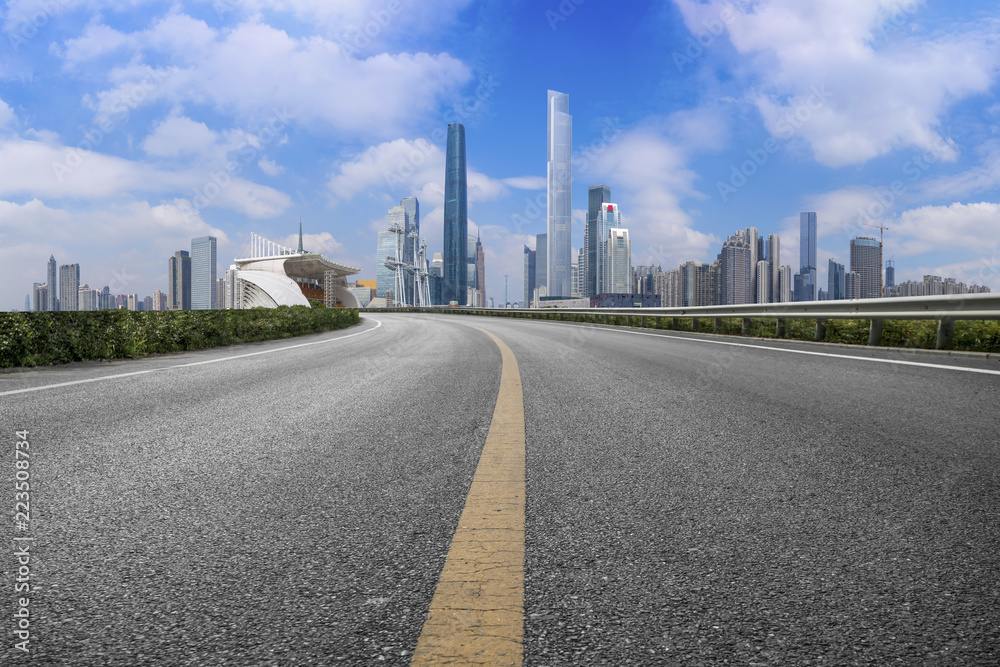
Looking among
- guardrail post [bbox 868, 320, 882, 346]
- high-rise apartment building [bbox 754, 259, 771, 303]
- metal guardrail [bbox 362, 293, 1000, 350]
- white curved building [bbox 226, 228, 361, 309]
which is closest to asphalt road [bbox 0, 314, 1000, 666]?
metal guardrail [bbox 362, 293, 1000, 350]

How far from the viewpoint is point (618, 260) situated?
169 metres

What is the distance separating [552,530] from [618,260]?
173 meters

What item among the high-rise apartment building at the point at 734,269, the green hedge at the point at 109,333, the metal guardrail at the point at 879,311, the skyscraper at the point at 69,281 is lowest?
the green hedge at the point at 109,333

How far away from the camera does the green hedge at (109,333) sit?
23.6ft

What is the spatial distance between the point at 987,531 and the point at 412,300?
7131 inches

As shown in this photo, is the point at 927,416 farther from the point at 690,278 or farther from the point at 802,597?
the point at 690,278

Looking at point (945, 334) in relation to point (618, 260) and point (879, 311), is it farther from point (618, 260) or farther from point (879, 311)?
point (618, 260)

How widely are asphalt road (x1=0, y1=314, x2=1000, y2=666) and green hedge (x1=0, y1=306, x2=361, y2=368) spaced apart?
14.2 feet

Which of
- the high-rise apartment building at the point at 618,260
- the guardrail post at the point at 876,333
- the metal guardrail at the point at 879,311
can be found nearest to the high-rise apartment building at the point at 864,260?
the high-rise apartment building at the point at 618,260

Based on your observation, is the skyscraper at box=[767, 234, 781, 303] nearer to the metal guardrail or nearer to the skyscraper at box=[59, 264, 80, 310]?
the metal guardrail

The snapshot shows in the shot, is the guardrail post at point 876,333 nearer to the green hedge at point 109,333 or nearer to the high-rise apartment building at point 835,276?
the green hedge at point 109,333

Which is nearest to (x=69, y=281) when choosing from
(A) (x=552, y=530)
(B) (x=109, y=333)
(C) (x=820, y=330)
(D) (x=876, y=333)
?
(B) (x=109, y=333)

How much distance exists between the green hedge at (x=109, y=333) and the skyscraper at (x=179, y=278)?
108m

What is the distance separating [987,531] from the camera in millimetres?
1686
